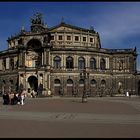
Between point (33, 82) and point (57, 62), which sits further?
point (57, 62)

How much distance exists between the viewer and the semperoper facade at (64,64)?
9062 cm

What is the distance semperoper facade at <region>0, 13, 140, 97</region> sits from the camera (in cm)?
9062

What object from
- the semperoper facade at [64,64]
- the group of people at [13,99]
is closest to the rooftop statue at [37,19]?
the semperoper facade at [64,64]

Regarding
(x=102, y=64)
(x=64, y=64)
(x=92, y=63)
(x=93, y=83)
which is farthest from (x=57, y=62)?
(x=102, y=64)

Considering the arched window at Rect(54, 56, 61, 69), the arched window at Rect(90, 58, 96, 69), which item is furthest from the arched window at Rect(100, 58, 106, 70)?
the arched window at Rect(54, 56, 61, 69)

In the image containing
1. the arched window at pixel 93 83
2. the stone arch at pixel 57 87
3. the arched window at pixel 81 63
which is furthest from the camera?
the arched window at pixel 81 63

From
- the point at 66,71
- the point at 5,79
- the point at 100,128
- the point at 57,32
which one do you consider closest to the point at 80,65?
the point at 66,71

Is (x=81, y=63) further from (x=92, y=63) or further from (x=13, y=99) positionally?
(x=13, y=99)

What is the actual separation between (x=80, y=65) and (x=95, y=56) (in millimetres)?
4949

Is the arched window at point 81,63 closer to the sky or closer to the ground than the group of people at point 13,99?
closer to the sky

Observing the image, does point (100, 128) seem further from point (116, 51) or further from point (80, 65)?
point (116, 51)

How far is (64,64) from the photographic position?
93000mm

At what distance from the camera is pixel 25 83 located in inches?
3546

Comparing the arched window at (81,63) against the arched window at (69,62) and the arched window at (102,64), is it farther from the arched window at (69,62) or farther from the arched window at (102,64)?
the arched window at (102,64)
